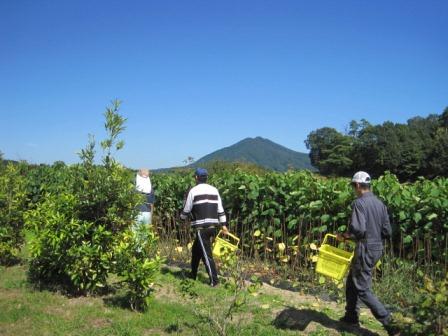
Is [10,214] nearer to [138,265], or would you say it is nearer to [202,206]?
[202,206]

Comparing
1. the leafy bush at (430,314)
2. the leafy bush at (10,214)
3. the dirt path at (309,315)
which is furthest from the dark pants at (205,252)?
the leafy bush at (430,314)

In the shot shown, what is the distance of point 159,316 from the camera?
5.05 metres

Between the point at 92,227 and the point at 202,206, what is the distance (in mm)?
1595

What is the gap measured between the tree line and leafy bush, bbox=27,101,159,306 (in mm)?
71316

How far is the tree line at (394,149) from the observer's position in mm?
76125

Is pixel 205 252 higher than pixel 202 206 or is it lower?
lower

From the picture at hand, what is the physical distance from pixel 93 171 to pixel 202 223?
5.66ft

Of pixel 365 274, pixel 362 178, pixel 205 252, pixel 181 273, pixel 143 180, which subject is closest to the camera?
pixel 365 274

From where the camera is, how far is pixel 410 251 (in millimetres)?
6305

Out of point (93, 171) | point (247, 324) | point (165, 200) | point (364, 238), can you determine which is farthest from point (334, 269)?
point (165, 200)

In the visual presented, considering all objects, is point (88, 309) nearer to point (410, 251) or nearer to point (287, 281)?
point (287, 281)

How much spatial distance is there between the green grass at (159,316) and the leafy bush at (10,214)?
1.58 meters

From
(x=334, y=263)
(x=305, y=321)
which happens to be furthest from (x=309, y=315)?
(x=334, y=263)

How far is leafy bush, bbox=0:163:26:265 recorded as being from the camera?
7.49 meters
